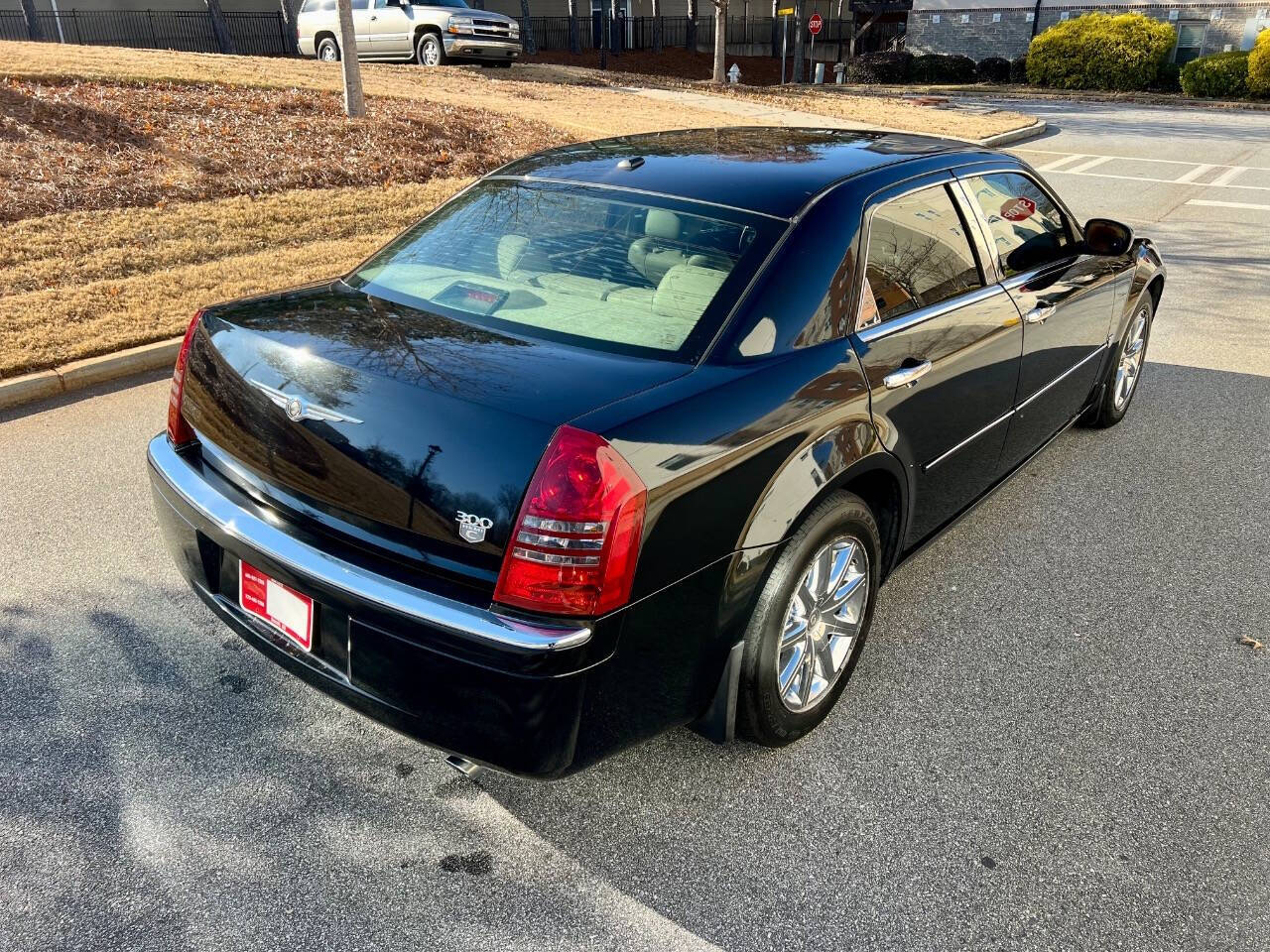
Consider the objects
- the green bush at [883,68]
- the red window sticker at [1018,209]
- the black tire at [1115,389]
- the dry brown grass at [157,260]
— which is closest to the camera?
the red window sticker at [1018,209]

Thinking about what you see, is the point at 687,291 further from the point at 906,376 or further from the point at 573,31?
the point at 573,31

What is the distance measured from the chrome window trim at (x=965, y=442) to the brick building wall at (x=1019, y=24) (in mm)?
34565

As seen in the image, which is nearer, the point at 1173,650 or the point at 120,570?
the point at 1173,650

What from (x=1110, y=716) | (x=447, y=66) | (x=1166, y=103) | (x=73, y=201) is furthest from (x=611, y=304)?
(x=1166, y=103)

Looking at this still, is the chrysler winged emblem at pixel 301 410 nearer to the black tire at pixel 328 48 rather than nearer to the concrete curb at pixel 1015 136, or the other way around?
the concrete curb at pixel 1015 136

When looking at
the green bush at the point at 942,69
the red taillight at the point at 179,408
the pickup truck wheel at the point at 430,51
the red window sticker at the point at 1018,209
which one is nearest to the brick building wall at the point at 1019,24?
the green bush at the point at 942,69

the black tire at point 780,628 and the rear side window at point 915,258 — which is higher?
the rear side window at point 915,258

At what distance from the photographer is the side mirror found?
4316 millimetres

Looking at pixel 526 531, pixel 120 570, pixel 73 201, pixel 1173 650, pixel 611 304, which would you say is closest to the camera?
pixel 526 531

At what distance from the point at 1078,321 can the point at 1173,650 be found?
1541 millimetres

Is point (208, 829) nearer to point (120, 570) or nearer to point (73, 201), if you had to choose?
point (120, 570)

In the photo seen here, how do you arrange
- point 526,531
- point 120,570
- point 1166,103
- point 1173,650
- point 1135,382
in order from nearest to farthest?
1. point 526,531
2. point 1173,650
3. point 120,570
4. point 1135,382
5. point 1166,103

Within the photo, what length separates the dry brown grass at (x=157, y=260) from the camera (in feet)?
20.4

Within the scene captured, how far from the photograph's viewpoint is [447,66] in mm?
19953
